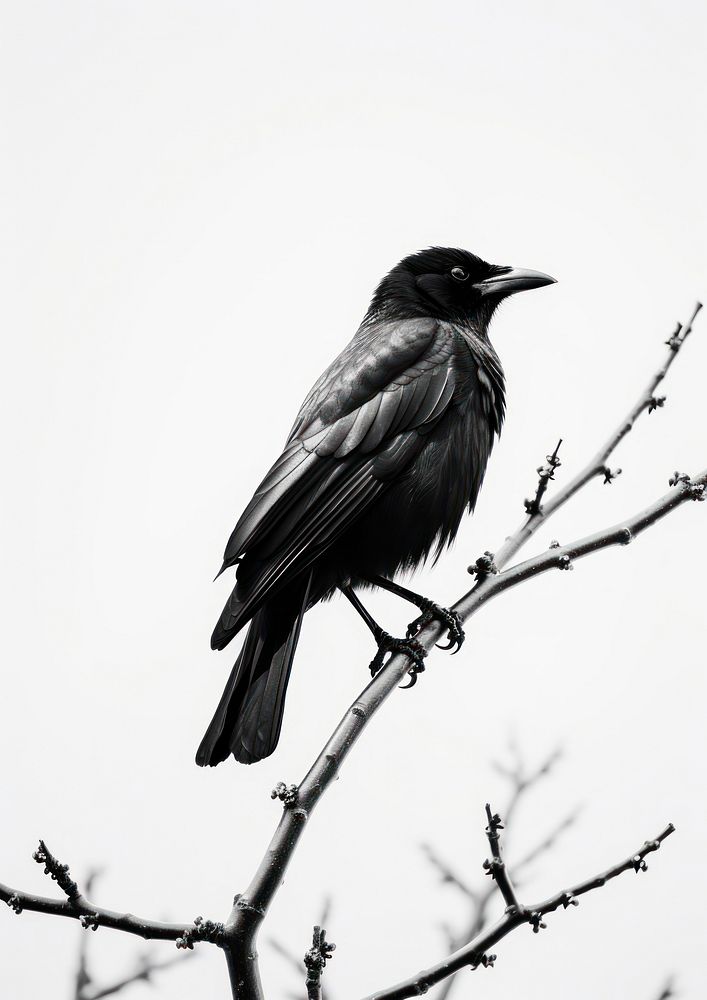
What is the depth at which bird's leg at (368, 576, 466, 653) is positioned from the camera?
13.8 ft

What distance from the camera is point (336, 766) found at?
297cm

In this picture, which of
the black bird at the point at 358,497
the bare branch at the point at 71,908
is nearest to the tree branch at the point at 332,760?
the bare branch at the point at 71,908

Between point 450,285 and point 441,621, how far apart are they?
8.52ft

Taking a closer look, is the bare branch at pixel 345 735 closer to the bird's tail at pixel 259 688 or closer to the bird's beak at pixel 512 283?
the bird's tail at pixel 259 688

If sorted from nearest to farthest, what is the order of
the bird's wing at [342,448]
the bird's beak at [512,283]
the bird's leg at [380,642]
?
the bird's leg at [380,642] < the bird's wing at [342,448] < the bird's beak at [512,283]

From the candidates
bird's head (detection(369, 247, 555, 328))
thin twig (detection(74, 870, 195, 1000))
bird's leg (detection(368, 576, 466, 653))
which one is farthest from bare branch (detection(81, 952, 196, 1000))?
bird's head (detection(369, 247, 555, 328))

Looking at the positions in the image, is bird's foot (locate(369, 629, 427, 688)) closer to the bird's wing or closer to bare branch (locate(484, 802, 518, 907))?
the bird's wing

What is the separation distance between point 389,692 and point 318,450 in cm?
157

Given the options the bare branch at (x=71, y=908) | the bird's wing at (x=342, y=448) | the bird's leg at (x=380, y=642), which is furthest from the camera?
the bird's wing at (x=342, y=448)

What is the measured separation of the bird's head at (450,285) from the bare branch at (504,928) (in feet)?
12.2

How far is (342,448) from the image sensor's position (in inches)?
185

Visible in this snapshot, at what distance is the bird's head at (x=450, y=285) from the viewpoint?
6.01 m

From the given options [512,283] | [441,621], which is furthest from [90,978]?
[512,283]

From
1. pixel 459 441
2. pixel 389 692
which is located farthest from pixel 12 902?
pixel 459 441
